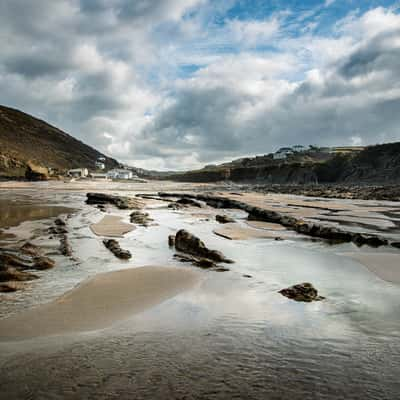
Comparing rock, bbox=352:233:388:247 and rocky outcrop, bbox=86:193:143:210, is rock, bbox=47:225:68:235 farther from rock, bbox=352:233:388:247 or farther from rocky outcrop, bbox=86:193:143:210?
rock, bbox=352:233:388:247

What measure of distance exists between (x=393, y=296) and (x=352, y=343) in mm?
3212

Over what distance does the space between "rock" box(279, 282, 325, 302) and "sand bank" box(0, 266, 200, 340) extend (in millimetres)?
2473

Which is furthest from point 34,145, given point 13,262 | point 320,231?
point 320,231

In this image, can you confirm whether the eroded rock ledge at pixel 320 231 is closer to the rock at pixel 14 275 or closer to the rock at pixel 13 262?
the rock at pixel 14 275

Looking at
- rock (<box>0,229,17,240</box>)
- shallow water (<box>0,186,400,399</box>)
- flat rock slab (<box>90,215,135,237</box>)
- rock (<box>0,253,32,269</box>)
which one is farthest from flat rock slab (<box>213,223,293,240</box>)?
rock (<box>0,229,17,240</box>)

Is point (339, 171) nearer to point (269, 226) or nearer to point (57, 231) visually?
point (269, 226)

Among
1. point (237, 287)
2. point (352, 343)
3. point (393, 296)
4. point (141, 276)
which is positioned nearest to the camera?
point (352, 343)

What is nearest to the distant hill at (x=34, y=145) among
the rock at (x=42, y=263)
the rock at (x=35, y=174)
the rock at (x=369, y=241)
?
the rock at (x=35, y=174)

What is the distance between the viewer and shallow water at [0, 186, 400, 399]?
12.4ft

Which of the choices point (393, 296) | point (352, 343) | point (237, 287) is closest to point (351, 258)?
point (393, 296)

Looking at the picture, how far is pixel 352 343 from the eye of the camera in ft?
16.4

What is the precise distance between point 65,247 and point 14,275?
390cm

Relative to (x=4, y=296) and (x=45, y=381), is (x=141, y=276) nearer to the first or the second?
(x=4, y=296)

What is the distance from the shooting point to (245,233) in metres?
16.8
